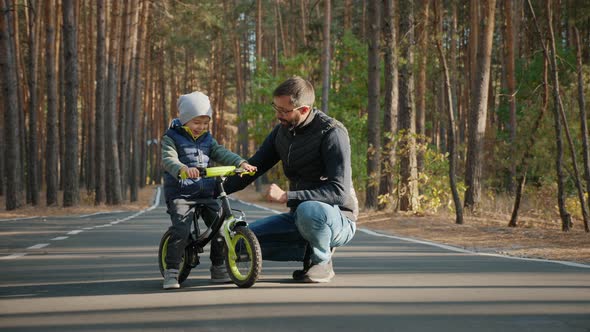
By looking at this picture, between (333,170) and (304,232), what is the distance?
0.55 metres

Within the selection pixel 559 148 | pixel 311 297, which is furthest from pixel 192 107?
pixel 559 148

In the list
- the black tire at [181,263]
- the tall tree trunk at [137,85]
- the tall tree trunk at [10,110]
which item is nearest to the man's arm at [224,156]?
the black tire at [181,263]

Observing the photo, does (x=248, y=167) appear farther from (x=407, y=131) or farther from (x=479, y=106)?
(x=479, y=106)

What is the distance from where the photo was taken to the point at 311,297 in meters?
7.52

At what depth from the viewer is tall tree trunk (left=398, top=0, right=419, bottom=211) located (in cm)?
2416

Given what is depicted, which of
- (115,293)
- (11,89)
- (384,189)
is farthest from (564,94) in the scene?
(115,293)

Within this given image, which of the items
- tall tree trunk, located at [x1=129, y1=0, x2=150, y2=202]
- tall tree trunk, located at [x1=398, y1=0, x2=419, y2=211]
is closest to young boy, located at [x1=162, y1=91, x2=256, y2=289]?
tall tree trunk, located at [x1=398, y1=0, x2=419, y2=211]

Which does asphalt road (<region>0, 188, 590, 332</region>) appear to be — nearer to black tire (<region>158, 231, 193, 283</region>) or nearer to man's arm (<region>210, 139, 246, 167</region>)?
black tire (<region>158, 231, 193, 283</region>)

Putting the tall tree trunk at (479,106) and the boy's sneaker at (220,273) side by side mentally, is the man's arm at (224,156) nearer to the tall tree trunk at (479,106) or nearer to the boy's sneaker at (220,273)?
the boy's sneaker at (220,273)

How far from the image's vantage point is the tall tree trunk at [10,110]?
3225 cm

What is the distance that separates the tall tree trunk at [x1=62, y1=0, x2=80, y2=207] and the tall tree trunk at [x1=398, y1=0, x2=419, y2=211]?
1271 centimetres

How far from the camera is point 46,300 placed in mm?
7555

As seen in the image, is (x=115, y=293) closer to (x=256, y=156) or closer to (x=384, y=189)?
(x=256, y=156)

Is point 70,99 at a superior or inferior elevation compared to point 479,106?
superior
